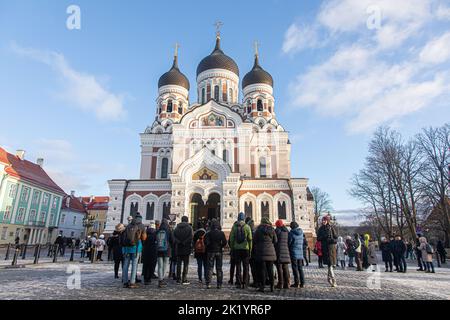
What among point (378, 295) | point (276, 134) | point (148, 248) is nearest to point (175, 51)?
point (276, 134)

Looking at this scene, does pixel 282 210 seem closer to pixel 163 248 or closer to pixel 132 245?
pixel 163 248

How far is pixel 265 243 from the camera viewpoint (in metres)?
7.43

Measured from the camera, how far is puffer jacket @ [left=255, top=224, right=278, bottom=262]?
731 centimetres

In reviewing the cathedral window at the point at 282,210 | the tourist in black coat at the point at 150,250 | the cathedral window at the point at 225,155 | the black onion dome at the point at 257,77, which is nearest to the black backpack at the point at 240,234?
the tourist in black coat at the point at 150,250

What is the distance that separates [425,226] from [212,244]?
29347 mm

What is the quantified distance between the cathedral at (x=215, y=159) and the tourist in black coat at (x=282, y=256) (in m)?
16.7

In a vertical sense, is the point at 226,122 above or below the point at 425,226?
above

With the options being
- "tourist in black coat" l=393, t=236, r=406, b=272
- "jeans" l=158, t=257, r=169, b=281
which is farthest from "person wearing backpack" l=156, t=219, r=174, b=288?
"tourist in black coat" l=393, t=236, r=406, b=272

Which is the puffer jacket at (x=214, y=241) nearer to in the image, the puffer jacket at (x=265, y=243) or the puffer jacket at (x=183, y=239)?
the puffer jacket at (x=183, y=239)

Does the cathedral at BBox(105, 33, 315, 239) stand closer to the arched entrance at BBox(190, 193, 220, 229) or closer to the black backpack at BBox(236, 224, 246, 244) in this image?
the arched entrance at BBox(190, 193, 220, 229)

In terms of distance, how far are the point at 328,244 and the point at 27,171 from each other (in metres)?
40.6

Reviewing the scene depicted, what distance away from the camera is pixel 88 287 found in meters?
7.53
